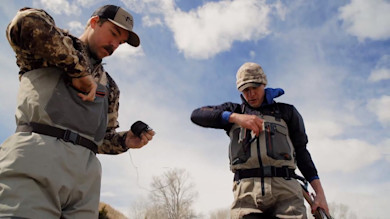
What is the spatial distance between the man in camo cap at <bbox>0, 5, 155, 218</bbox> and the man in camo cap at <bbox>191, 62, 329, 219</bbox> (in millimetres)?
1765

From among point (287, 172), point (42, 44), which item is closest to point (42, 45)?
point (42, 44)

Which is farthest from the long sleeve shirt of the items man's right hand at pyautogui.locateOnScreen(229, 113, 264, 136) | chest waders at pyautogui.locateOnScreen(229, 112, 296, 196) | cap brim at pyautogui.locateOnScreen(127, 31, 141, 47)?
cap brim at pyautogui.locateOnScreen(127, 31, 141, 47)

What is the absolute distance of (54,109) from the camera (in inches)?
94.0

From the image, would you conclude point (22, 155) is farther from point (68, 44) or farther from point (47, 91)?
point (68, 44)

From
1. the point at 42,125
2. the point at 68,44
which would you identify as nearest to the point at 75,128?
the point at 42,125

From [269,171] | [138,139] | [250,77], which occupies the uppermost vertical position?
[250,77]

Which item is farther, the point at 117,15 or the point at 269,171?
the point at 269,171

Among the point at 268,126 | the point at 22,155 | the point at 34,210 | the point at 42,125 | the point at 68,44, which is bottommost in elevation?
the point at 34,210

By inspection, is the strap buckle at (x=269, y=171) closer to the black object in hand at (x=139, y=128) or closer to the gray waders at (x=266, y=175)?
the gray waders at (x=266, y=175)

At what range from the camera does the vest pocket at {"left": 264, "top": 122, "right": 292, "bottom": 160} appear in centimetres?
372

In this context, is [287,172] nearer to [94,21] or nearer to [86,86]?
[86,86]

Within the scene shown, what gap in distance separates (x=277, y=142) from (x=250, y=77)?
93 cm

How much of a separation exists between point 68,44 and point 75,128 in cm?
66

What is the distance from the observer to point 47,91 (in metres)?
2.41
